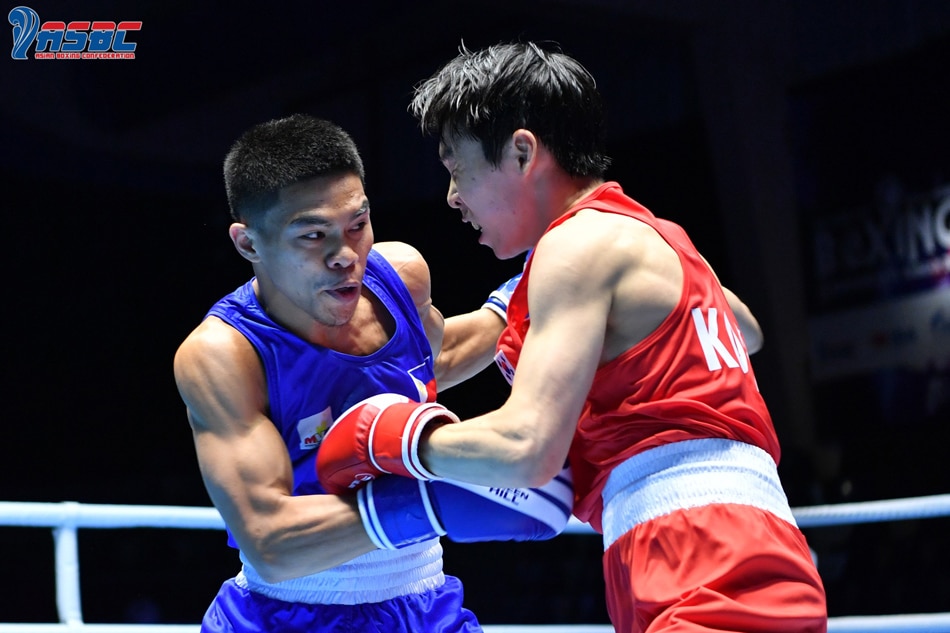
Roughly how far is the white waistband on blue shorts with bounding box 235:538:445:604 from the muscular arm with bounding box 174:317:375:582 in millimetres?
130

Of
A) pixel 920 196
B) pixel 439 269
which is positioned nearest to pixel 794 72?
pixel 920 196

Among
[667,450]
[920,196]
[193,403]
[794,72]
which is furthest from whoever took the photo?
[794,72]

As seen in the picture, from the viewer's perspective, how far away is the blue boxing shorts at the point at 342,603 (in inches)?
80.5

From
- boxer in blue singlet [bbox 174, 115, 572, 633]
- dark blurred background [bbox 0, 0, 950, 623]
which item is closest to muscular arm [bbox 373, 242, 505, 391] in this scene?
boxer in blue singlet [bbox 174, 115, 572, 633]

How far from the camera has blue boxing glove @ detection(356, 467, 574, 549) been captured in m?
1.80

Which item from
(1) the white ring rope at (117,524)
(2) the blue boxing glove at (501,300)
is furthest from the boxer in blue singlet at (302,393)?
(1) the white ring rope at (117,524)

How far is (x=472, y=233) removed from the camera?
26.4ft

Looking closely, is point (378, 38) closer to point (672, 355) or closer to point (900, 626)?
point (900, 626)

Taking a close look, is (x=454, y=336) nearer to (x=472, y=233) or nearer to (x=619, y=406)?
(x=619, y=406)

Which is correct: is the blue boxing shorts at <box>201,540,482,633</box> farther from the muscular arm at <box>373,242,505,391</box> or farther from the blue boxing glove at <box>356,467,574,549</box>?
the muscular arm at <box>373,242,505,391</box>

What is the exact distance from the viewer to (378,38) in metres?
8.36

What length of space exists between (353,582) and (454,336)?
0.77 metres

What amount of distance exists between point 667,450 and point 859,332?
21.0ft

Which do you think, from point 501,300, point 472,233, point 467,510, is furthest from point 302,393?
point 472,233
